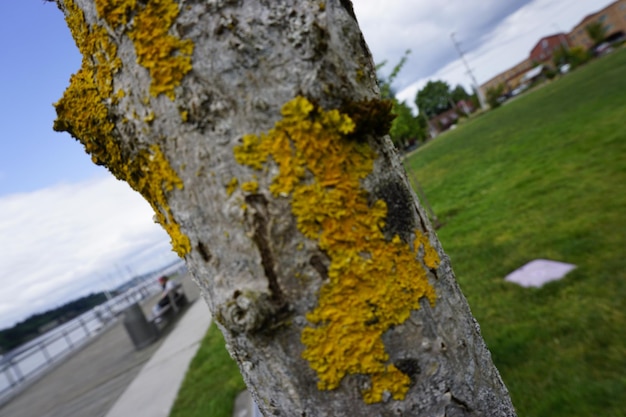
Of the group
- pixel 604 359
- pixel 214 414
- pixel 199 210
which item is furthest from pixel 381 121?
pixel 214 414

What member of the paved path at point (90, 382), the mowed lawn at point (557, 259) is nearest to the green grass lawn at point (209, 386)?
the paved path at point (90, 382)

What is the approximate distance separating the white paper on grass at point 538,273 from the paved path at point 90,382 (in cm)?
578

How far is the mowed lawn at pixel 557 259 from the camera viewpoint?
3.09 meters

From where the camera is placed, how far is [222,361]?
680 centimetres

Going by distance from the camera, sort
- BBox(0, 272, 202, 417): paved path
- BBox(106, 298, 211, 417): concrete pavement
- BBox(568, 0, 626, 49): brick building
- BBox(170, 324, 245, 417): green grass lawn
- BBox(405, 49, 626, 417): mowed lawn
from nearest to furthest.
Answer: BBox(405, 49, 626, 417): mowed lawn, BBox(170, 324, 245, 417): green grass lawn, BBox(106, 298, 211, 417): concrete pavement, BBox(0, 272, 202, 417): paved path, BBox(568, 0, 626, 49): brick building

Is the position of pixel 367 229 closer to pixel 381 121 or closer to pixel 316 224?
pixel 316 224

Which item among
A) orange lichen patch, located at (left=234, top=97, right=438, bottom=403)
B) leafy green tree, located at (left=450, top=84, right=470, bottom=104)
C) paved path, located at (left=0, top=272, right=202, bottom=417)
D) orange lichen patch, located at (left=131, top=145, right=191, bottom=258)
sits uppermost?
leafy green tree, located at (left=450, top=84, right=470, bottom=104)

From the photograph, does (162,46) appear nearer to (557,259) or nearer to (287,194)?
(287,194)

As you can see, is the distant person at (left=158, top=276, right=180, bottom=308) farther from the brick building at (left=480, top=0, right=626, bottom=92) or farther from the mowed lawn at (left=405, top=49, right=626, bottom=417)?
the brick building at (left=480, top=0, right=626, bottom=92)

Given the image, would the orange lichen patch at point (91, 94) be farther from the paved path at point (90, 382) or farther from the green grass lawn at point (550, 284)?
the paved path at point (90, 382)

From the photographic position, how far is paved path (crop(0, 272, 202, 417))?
25.0 ft

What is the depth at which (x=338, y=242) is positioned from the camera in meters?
0.89

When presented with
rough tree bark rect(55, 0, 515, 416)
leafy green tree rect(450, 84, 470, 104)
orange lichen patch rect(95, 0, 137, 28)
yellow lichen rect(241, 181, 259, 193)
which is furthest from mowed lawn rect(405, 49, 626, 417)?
leafy green tree rect(450, 84, 470, 104)

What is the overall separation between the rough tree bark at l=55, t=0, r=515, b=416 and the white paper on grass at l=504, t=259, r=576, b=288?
422cm
